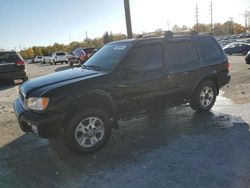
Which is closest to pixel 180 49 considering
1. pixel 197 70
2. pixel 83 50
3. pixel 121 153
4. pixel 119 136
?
pixel 197 70

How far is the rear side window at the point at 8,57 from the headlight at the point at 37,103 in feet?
34.0

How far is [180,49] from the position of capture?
6.84 m

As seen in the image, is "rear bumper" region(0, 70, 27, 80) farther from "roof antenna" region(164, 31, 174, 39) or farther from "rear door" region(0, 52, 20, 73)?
"roof antenna" region(164, 31, 174, 39)

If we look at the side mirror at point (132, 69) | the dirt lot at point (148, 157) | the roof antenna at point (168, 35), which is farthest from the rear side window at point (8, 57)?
the side mirror at point (132, 69)

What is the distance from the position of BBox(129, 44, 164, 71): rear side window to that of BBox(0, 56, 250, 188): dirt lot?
49.8 inches

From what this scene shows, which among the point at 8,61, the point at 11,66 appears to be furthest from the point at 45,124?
the point at 8,61

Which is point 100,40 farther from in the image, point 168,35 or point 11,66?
point 168,35

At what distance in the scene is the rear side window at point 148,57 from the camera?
5.99 m

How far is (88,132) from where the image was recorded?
521cm

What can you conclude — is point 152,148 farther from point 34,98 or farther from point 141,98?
point 34,98

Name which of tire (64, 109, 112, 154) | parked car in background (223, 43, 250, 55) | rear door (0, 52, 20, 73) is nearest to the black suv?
tire (64, 109, 112, 154)

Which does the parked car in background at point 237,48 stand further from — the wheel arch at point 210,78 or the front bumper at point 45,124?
the front bumper at point 45,124

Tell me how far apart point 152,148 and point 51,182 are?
1816 mm

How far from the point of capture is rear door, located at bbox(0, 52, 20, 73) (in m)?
14.5
